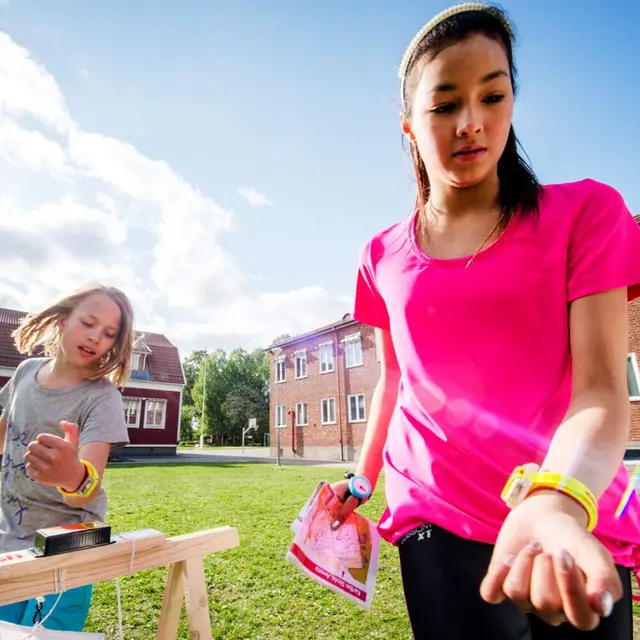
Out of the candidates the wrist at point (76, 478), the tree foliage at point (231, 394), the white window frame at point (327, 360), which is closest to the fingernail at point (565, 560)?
the wrist at point (76, 478)

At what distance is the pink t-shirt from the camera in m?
1.04

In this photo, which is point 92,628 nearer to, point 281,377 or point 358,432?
point 358,432

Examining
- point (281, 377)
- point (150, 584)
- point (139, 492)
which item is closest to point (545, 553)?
point (150, 584)

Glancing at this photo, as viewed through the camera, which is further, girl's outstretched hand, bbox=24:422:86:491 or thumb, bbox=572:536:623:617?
girl's outstretched hand, bbox=24:422:86:491

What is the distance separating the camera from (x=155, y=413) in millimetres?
29516

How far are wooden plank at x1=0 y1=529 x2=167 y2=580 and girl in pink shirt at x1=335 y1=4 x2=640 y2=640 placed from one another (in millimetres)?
1063

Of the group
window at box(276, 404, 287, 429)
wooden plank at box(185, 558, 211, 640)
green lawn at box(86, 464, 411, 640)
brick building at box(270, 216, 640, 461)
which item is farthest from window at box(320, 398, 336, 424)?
wooden plank at box(185, 558, 211, 640)

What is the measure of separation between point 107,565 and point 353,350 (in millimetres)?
24177

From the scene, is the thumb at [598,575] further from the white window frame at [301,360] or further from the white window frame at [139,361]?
the white window frame at [139,361]

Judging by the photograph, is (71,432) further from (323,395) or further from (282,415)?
(282,415)

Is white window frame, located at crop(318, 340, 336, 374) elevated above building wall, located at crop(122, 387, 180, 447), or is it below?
above

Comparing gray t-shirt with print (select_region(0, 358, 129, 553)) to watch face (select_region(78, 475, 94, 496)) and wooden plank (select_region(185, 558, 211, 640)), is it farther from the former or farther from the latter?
wooden plank (select_region(185, 558, 211, 640))

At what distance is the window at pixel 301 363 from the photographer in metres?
29.2

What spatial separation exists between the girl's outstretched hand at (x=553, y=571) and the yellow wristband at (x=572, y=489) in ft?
0.13
